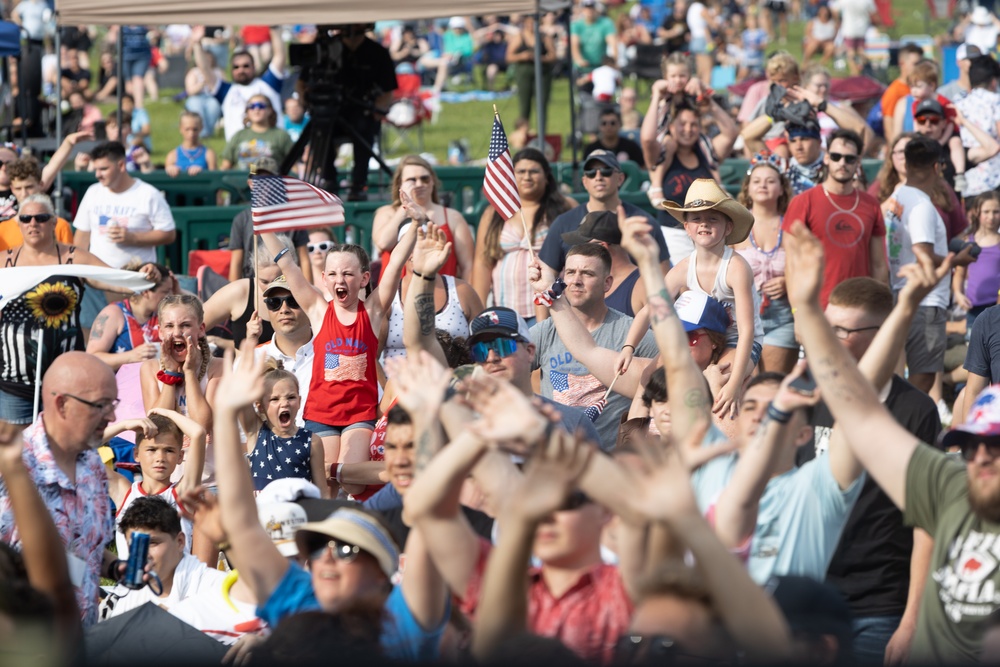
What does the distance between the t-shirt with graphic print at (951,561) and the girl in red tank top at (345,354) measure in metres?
3.78

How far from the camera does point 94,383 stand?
487 cm

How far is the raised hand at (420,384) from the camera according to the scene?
4.18m

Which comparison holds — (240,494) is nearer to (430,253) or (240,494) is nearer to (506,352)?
(506,352)

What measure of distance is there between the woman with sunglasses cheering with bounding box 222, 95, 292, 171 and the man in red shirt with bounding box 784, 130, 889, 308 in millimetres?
5933

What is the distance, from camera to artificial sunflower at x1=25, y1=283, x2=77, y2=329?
8445mm

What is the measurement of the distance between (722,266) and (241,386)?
12.7 feet

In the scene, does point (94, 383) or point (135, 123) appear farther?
point (135, 123)

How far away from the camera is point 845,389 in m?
4.23

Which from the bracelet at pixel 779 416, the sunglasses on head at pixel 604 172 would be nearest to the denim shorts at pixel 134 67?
the sunglasses on head at pixel 604 172

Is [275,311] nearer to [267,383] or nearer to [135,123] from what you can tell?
[267,383]

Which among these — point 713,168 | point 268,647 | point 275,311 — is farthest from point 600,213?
point 268,647

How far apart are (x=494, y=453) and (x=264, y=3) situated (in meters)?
8.45

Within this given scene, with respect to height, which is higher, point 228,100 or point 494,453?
point 228,100

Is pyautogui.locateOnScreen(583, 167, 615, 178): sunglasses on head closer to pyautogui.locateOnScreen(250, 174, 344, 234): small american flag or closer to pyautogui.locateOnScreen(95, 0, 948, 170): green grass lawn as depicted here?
pyautogui.locateOnScreen(250, 174, 344, 234): small american flag
